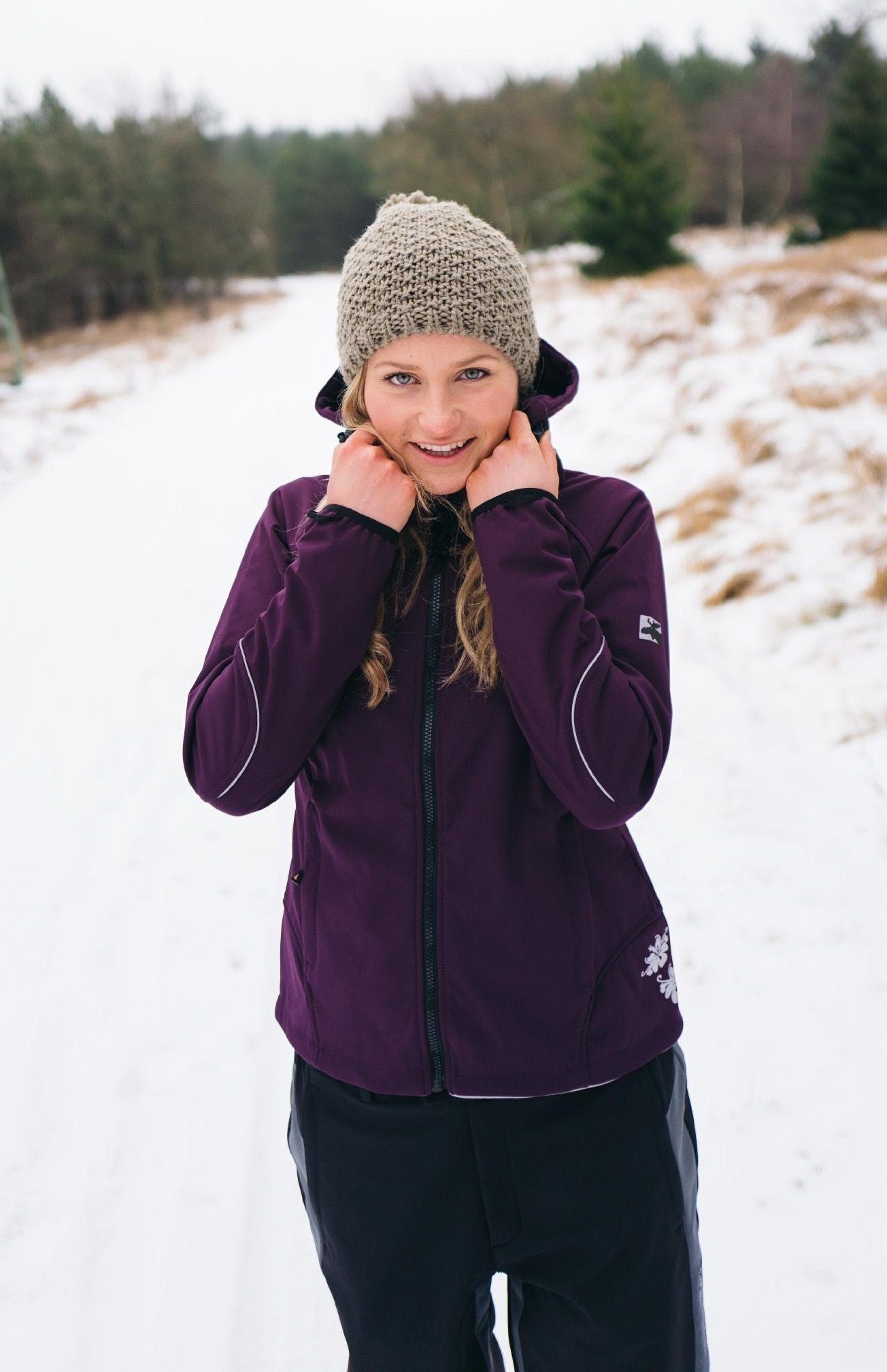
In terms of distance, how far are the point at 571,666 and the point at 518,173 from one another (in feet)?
82.8

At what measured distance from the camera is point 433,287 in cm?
124

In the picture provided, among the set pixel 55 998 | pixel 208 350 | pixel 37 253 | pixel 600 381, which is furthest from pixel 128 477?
pixel 37 253

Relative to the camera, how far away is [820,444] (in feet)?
18.0

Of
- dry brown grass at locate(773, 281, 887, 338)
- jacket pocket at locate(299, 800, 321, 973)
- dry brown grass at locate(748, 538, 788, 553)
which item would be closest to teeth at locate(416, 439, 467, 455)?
jacket pocket at locate(299, 800, 321, 973)

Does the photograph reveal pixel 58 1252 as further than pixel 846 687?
No

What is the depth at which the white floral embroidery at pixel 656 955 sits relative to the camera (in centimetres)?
125

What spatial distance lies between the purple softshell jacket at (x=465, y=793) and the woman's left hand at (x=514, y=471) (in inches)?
0.7

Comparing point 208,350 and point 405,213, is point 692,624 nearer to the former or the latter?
point 405,213

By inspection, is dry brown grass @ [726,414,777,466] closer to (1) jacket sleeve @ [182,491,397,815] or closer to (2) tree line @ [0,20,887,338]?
(1) jacket sleeve @ [182,491,397,815]

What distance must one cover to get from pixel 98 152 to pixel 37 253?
21.7 feet

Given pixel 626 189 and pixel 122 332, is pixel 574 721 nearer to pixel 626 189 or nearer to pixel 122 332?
pixel 626 189

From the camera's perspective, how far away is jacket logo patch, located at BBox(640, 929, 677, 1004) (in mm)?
1251

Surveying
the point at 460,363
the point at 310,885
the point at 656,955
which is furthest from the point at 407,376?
the point at 656,955

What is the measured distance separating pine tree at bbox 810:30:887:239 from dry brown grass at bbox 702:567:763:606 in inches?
629
